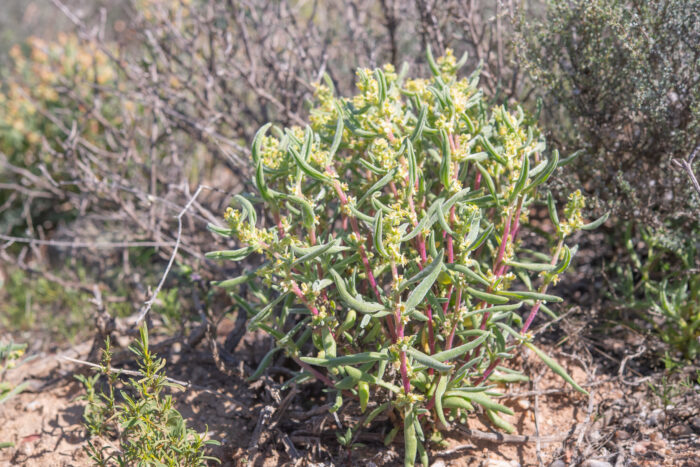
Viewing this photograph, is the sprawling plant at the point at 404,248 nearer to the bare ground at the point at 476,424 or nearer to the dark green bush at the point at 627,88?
the bare ground at the point at 476,424

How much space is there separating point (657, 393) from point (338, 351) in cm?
120

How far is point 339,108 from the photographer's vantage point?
1.92 meters

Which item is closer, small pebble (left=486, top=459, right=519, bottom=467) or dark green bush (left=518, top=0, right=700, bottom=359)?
small pebble (left=486, top=459, right=519, bottom=467)

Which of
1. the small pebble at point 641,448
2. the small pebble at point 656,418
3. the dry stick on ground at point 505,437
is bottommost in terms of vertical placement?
the small pebble at point 641,448

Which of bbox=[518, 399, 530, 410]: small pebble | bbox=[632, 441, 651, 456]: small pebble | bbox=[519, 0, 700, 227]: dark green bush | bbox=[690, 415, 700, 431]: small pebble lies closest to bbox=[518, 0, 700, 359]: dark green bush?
bbox=[519, 0, 700, 227]: dark green bush

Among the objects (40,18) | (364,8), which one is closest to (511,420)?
(364,8)

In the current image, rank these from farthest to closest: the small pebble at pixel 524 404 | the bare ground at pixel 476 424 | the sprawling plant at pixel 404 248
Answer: the small pebble at pixel 524 404
the bare ground at pixel 476 424
the sprawling plant at pixel 404 248

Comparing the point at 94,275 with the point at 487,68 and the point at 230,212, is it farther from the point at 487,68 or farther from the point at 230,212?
the point at 487,68

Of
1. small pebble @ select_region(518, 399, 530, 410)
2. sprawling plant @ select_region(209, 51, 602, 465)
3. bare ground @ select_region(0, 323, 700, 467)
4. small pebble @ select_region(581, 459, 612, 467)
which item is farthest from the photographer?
small pebble @ select_region(518, 399, 530, 410)

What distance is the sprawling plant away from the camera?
1.74 m

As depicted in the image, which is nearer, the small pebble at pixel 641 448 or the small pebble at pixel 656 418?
the small pebble at pixel 641 448

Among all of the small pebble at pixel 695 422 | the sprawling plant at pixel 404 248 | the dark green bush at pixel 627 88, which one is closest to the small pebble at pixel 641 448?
the small pebble at pixel 695 422

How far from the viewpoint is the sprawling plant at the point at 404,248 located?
1735mm

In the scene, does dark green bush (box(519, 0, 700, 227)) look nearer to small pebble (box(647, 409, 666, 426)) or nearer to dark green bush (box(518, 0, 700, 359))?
dark green bush (box(518, 0, 700, 359))
